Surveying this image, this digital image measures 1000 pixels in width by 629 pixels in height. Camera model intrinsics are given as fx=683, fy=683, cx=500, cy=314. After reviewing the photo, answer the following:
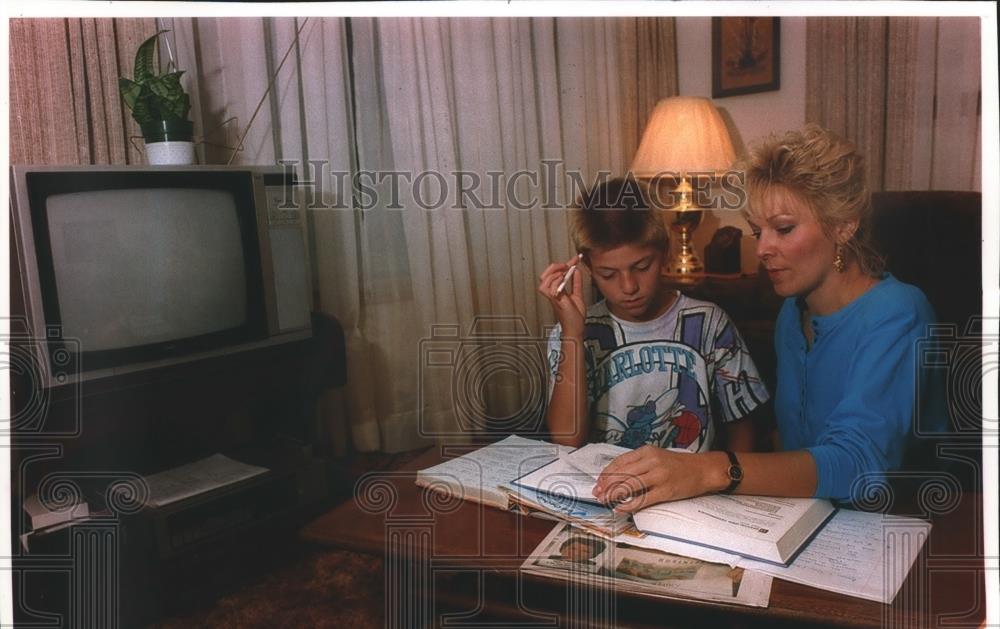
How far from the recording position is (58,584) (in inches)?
33.1

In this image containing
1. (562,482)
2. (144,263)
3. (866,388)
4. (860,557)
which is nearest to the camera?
(860,557)

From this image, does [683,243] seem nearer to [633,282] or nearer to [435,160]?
[633,282]

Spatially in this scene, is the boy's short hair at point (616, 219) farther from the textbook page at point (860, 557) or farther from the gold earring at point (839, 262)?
the textbook page at point (860, 557)

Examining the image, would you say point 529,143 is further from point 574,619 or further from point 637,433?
point 574,619

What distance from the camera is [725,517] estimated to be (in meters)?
0.65

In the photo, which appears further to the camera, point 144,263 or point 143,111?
point 143,111

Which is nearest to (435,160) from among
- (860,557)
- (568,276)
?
(568,276)

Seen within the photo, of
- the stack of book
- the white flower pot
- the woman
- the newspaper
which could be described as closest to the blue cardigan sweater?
the woman

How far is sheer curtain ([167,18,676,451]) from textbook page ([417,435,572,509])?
0.50 feet

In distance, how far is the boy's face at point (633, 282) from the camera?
1012 millimetres

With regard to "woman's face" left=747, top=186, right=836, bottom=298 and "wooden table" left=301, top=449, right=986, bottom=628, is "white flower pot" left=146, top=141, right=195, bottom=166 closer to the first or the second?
"wooden table" left=301, top=449, right=986, bottom=628

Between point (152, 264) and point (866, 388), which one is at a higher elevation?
point (152, 264)

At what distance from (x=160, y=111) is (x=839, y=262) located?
1.03 metres

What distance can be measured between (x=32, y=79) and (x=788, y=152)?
1085mm
